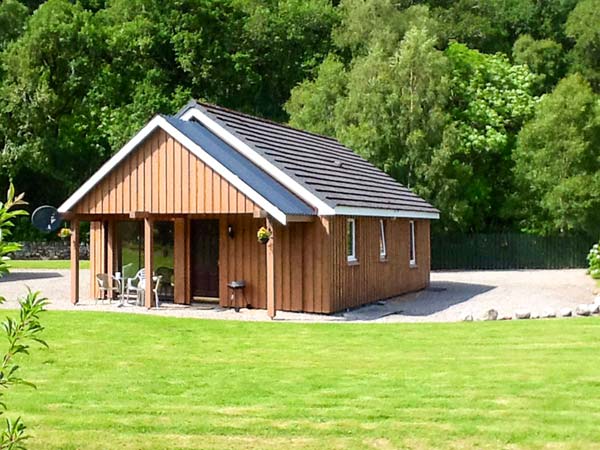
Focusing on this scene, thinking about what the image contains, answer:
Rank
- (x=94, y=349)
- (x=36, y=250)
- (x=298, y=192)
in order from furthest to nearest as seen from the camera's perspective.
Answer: (x=36, y=250) → (x=298, y=192) → (x=94, y=349)

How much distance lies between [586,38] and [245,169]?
34872mm

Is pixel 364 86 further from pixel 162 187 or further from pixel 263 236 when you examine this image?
pixel 263 236

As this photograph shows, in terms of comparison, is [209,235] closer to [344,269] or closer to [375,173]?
[344,269]

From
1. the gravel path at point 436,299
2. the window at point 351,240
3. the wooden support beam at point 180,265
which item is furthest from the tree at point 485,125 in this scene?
the wooden support beam at point 180,265

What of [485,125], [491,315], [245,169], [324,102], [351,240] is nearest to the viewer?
[491,315]

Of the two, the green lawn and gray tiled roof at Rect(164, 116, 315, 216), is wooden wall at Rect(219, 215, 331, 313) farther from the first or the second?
the green lawn

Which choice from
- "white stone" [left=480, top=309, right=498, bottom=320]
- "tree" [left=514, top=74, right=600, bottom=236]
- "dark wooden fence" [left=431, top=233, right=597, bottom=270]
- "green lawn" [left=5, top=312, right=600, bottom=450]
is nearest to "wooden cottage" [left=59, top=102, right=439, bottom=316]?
"white stone" [left=480, top=309, right=498, bottom=320]

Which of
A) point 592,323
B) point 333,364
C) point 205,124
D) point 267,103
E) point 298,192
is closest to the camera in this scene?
point 333,364

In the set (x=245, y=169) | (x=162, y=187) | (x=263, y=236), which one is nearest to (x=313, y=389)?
(x=263, y=236)

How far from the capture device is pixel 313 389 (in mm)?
8711

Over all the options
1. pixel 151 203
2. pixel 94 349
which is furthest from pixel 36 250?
pixel 94 349

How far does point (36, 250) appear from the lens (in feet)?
149

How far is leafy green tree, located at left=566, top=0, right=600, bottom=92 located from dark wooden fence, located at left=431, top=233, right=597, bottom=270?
11.8 metres

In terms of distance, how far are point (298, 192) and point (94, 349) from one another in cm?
771
